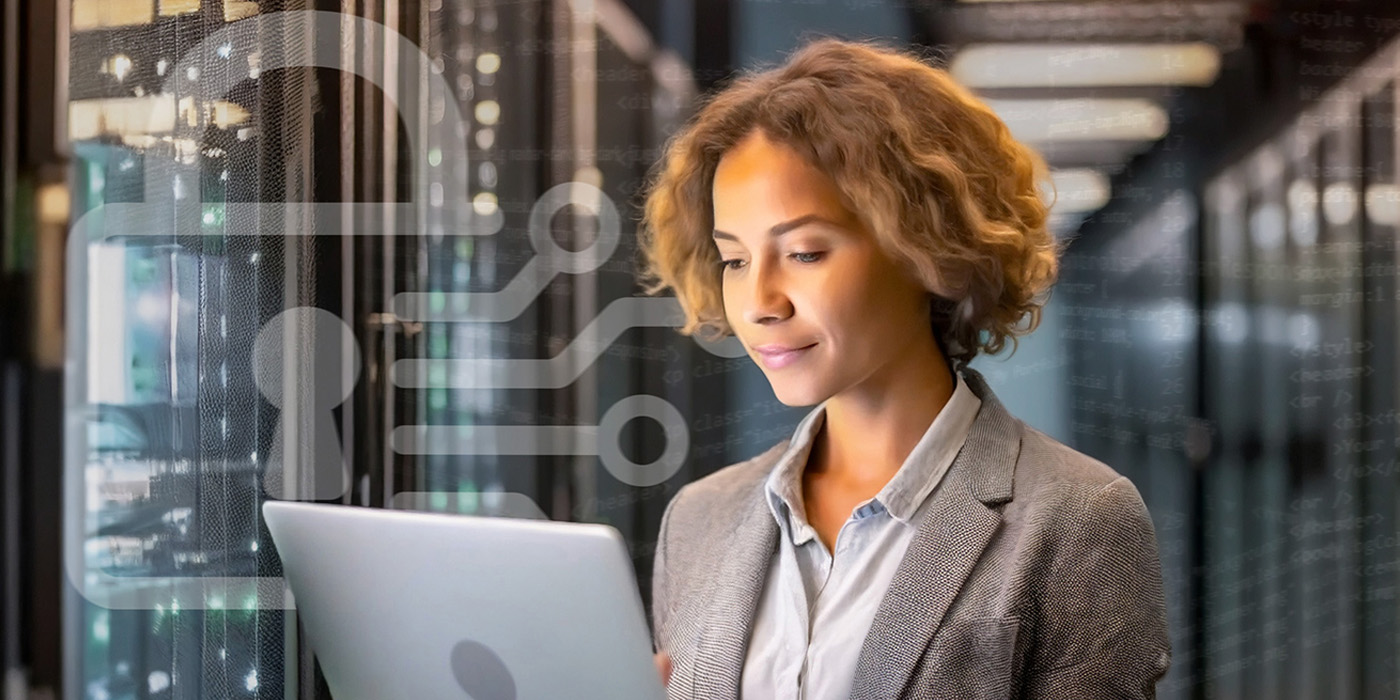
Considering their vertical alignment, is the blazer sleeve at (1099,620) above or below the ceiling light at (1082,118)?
below

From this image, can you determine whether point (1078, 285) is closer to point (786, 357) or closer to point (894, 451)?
point (894, 451)

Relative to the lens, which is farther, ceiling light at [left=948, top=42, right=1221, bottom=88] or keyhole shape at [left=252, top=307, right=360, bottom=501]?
ceiling light at [left=948, top=42, right=1221, bottom=88]

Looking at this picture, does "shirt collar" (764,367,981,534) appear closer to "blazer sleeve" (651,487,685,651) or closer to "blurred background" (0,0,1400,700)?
"blazer sleeve" (651,487,685,651)

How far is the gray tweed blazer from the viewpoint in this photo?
115 centimetres

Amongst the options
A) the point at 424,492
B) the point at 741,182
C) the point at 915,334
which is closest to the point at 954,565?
the point at 915,334

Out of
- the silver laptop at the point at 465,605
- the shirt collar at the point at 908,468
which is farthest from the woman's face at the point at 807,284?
the silver laptop at the point at 465,605

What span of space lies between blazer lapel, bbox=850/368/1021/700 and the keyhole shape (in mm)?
630

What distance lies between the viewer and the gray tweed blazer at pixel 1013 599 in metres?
1.15

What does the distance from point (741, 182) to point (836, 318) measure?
0.19 m

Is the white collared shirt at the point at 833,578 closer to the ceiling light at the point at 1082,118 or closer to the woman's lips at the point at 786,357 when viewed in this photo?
the woman's lips at the point at 786,357

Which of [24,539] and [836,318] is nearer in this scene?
[24,539]

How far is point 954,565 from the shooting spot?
1.18 meters

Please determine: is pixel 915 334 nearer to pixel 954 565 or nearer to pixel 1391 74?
pixel 954 565
